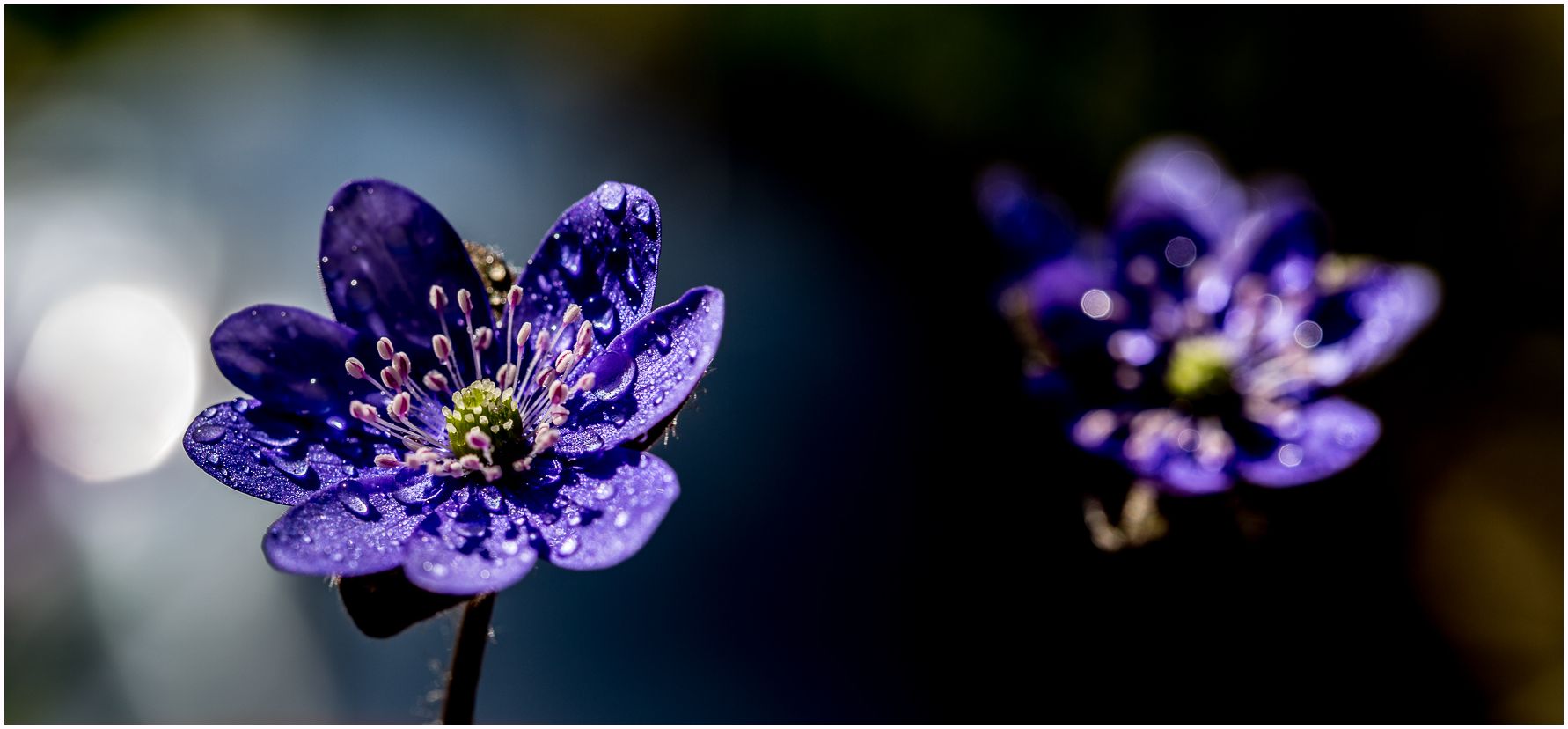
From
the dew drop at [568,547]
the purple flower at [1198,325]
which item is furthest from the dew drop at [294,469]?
the purple flower at [1198,325]

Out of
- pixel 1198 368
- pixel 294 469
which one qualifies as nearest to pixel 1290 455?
pixel 1198 368

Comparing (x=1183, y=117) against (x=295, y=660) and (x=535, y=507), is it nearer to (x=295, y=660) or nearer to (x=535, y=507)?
(x=535, y=507)

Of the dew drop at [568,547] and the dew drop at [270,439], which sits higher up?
the dew drop at [568,547]

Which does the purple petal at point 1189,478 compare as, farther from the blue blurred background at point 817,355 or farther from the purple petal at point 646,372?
the purple petal at point 646,372

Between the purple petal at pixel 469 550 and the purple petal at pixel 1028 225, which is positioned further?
the purple petal at pixel 1028 225

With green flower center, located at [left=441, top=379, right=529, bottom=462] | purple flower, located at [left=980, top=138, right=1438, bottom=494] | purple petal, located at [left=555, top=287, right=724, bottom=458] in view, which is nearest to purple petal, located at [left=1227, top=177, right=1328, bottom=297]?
purple flower, located at [left=980, top=138, right=1438, bottom=494]

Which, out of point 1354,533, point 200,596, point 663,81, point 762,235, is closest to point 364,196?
point 200,596

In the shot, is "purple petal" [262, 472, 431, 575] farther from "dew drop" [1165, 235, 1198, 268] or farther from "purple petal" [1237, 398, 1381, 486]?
"dew drop" [1165, 235, 1198, 268]
